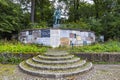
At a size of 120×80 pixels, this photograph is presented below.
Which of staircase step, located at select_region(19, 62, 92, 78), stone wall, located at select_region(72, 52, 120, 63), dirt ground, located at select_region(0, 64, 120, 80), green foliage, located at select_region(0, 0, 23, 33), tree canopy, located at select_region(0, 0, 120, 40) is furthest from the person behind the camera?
tree canopy, located at select_region(0, 0, 120, 40)

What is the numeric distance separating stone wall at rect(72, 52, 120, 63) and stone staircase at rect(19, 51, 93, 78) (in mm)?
859

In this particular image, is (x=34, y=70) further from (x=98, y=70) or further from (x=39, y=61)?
(x=98, y=70)

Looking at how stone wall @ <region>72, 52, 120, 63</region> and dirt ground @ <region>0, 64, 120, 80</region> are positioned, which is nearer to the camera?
dirt ground @ <region>0, 64, 120, 80</region>

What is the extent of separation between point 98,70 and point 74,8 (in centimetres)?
1520

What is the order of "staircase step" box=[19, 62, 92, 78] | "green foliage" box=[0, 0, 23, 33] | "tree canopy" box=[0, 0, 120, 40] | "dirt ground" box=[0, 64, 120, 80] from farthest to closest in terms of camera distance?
1. "tree canopy" box=[0, 0, 120, 40]
2. "green foliage" box=[0, 0, 23, 33]
3. "staircase step" box=[19, 62, 92, 78]
4. "dirt ground" box=[0, 64, 120, 80]

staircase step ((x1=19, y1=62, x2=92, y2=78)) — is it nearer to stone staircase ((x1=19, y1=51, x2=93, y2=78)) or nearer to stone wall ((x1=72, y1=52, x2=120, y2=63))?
stone staircase ((x1=19, y1=51, x2=93, y2=78))

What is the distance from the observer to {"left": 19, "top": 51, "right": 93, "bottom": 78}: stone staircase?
6.45m

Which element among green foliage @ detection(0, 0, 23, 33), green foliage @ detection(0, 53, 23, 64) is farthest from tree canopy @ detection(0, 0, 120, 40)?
green foliage @ detection(0, 53, 23, 64)

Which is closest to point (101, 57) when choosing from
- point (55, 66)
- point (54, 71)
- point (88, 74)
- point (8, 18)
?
point (88, 74)

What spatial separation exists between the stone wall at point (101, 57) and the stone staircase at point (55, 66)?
86 cm

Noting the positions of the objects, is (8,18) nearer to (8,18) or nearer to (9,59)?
(8,18)

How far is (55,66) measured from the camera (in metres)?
7.08

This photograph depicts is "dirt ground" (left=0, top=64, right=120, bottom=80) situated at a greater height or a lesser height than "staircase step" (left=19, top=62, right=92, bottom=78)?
lesser

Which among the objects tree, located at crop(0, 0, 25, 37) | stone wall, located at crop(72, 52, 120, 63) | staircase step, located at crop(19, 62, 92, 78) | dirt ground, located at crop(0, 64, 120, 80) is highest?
tree, located at crop(0, 0, 25, 37)
